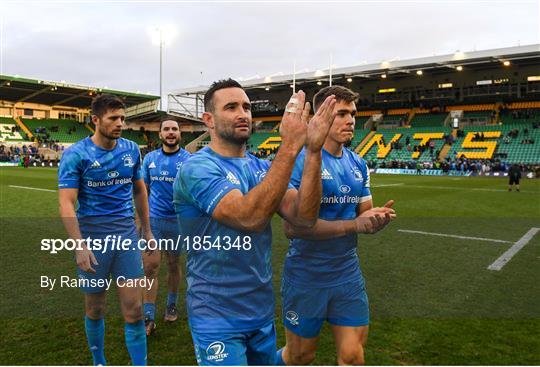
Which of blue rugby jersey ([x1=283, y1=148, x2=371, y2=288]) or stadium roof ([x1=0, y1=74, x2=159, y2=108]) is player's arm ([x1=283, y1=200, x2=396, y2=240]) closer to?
blue rugby jersey ([x1=283, y1=148, x2=371, y2=288])

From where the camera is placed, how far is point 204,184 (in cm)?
221

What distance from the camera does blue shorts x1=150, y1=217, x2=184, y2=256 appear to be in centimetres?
520

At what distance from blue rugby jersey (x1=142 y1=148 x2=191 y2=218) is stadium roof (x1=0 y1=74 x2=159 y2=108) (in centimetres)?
4271

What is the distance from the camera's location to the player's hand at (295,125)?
206 centimetres

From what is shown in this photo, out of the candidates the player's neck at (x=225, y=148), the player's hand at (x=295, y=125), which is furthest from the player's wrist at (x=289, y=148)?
the player's neck at (x=225, y=148)

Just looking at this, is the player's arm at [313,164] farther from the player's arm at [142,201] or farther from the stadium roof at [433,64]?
the stadium roof at [433,64]

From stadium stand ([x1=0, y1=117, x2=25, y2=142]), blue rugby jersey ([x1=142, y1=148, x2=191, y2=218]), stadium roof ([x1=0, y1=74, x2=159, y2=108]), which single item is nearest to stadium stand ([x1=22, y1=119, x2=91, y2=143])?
stadium stand ([x1=0, y1=117, x2=25, y2=142])

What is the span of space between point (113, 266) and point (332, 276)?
2020mm

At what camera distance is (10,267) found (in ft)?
22.0

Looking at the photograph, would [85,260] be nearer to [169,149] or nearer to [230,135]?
[230,135]

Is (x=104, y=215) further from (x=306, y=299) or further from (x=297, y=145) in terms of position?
(x=297, y=145)

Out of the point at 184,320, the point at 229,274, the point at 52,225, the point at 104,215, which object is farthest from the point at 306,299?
the point at 52,225

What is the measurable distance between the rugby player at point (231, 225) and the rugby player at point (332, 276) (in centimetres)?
63

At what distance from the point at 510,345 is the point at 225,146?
3.67 m
